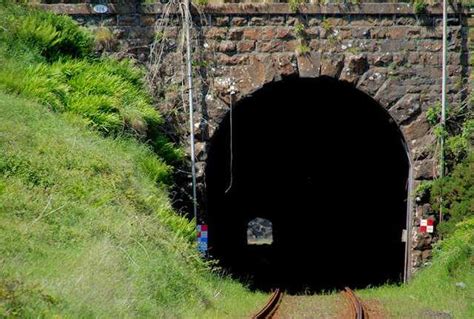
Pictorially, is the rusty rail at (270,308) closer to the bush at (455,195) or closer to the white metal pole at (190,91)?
the white metal pole at (190,91)

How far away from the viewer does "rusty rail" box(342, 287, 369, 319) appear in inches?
500

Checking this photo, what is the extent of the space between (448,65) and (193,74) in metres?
4.85

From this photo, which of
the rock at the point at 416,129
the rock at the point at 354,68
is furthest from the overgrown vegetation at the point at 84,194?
the rock at the point at 416,129

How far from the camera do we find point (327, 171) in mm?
24672

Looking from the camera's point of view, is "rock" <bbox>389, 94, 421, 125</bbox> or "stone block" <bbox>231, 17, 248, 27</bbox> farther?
"rock" <bbox>389, 94, 421, 125</bbox>

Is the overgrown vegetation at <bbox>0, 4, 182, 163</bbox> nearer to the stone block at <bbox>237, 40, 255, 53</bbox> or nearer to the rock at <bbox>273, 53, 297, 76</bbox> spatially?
the stone block at <bbox>237, 40, 255, 53</bbox>

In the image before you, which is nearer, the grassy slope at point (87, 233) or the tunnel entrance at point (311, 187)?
the grassy slope at point (87, 233)

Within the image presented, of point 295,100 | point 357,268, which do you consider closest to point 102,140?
point 295,100

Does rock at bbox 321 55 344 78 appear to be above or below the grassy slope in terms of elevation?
above

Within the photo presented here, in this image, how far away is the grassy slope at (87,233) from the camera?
7.41 meters

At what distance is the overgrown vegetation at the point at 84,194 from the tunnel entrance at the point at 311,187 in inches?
110

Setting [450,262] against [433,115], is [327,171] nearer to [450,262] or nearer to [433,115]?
[433,115]

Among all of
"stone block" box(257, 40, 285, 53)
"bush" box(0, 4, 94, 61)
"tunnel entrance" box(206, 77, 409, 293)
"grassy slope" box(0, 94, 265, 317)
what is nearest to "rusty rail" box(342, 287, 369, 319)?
"grassy slope" box(0, 94, 265, 317)

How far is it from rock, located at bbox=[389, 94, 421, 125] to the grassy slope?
15.1 feet
